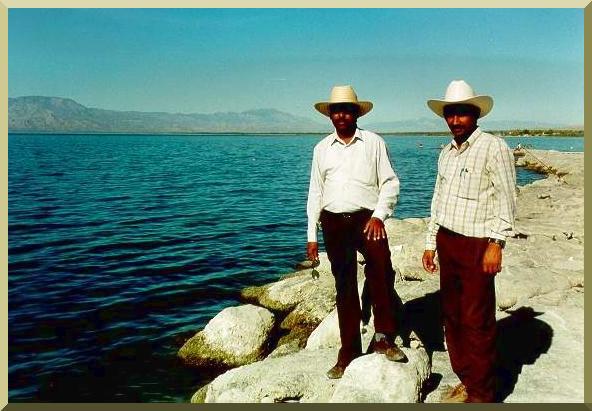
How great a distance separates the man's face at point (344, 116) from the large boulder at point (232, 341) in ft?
17.8

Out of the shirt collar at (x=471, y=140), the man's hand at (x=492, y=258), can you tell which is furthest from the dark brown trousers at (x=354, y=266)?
the shirt collar at (x=471, y=140)

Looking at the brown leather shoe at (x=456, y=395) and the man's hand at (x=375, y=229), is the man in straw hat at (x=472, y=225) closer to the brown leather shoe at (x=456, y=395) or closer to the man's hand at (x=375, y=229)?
the brown leather shoe at (x=456, y=395)

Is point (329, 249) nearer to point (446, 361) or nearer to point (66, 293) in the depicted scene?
point (446, 361)

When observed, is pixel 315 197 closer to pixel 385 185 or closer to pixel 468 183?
pixel 385 185

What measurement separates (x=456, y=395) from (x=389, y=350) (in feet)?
2.62

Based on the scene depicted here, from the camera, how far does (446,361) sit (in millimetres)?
6395

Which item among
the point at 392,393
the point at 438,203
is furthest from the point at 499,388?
the point at 438,203

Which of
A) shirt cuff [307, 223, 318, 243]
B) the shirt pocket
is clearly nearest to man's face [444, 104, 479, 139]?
the shirt pocket

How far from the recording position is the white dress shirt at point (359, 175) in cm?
546

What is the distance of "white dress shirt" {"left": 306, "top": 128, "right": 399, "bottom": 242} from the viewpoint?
5.46 m

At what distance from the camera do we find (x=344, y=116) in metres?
5.48

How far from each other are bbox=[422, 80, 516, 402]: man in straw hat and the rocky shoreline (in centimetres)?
69

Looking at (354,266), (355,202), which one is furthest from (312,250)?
(355,202)

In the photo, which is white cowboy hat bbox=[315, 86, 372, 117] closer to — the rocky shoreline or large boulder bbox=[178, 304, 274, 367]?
the rocky shoreline
